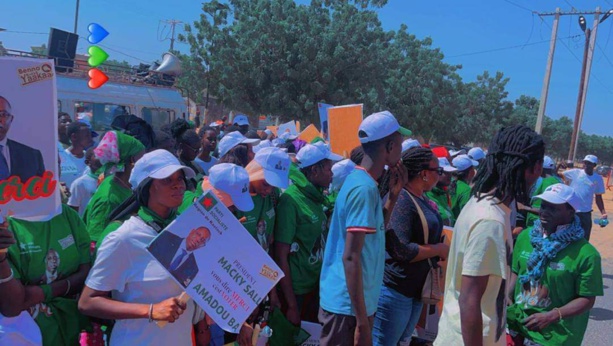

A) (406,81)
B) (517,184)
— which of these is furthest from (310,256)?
(406,81)

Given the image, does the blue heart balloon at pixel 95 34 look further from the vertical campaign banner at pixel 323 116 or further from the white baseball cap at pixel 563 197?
the white baseball cap at pixel 563 197

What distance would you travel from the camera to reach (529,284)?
3.58 metres

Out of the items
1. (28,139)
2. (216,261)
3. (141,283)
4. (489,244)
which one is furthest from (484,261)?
(28,139)

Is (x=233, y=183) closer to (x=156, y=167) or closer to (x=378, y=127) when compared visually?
(x=156, y=167)

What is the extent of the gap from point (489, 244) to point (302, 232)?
6.02ft

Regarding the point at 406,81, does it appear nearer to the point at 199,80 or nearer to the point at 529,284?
the point at 199,80

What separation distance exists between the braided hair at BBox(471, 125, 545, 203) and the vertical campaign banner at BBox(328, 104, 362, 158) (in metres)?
3.42

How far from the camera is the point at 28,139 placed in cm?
219

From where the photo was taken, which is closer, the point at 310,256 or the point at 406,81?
the point at 310,256

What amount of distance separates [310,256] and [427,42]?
3449 cm

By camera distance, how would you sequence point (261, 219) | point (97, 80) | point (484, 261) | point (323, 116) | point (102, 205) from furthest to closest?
point (323, 116)
point (97, 80)
point (261, 219)
point (102, 205)
point (484, 261)

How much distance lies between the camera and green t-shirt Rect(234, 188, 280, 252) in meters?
3.74

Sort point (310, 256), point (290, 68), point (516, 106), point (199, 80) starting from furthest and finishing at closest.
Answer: point (516, 106), point (199, 80), point (290, 68), point (310, 256)

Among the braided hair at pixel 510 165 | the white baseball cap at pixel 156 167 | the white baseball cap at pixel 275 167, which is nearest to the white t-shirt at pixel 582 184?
the white baseball cap at pixel 275 167
